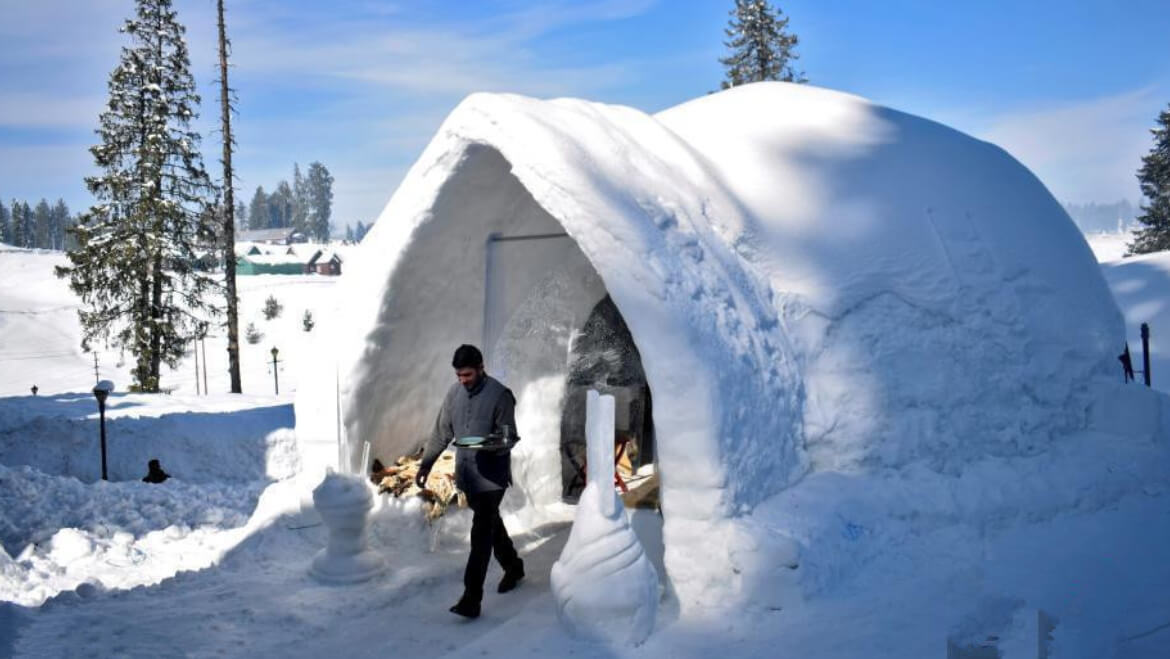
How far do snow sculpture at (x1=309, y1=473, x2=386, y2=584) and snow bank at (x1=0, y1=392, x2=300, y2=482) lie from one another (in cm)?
815

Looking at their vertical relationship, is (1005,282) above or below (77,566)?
above

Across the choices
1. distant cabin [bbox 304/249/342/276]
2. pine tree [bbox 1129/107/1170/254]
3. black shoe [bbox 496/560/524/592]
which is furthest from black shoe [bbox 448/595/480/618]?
distant cabin [bbox 304/249/342/276]

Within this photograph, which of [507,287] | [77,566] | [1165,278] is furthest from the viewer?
[1165,278]

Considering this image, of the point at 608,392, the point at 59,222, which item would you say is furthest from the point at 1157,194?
the point at 59,222

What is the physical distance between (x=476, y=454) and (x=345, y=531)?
1.42 metres

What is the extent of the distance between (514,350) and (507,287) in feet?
1.87

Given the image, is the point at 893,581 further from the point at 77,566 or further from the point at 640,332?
the point at 77,566

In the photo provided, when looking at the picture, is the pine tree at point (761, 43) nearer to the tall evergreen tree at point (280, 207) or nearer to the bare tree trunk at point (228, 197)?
the bare tree trunk at point (228, 197)

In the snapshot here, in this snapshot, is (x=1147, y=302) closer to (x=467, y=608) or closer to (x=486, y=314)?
(x=486, y=314)

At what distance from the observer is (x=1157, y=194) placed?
29.8 meters

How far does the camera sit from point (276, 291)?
43094mm

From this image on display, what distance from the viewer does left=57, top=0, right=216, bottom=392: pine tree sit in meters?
20.2

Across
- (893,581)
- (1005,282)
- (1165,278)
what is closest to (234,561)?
(893,581)

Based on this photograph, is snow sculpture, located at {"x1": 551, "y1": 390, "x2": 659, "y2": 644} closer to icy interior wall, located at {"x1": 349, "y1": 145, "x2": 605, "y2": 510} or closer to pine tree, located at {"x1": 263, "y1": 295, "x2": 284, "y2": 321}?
icy interior wall, located at {"x1": 349, "y1": 145, "x2": 605, "y2": 510}
